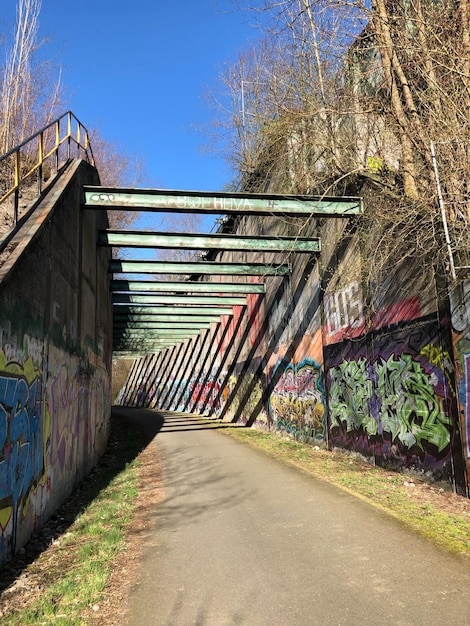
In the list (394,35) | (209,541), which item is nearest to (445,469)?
(209,541)

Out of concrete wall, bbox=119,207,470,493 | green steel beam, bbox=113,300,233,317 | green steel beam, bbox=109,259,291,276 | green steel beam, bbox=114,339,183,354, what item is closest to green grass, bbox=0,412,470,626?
concrete wall, bbox=119,207,470,493

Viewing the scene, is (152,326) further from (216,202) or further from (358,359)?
(358,359)

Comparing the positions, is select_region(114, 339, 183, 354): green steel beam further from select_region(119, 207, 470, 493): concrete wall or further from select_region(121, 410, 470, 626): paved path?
select_region(121, 410, 470, 626): paved path

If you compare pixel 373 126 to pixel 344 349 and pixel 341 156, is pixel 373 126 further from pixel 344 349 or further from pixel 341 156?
pixel 344 349

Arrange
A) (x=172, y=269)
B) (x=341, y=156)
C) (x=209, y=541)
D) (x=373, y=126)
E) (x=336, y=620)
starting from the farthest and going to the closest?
(x=172, y=269) → (x=341, y=156) → (x=373, y=126) → (x=209, y=541) → (x=336, y=620)

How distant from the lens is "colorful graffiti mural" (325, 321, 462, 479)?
290 inches

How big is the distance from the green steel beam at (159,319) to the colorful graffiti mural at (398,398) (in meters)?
13.3

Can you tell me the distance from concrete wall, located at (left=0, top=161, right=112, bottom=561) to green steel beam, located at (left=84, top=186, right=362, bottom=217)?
68 cm

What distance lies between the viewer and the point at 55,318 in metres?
7.16

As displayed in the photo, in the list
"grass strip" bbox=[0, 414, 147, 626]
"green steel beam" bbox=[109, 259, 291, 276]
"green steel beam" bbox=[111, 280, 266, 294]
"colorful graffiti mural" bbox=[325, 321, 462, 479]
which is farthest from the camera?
"green steel beam" bbox=[111, 280, 266, 294]

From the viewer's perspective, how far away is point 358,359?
33.8ft

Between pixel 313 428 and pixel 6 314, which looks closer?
pixel 6 314

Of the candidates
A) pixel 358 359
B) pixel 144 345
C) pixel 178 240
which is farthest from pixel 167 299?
pixel 144 345

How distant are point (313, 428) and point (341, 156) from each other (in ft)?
22.7
